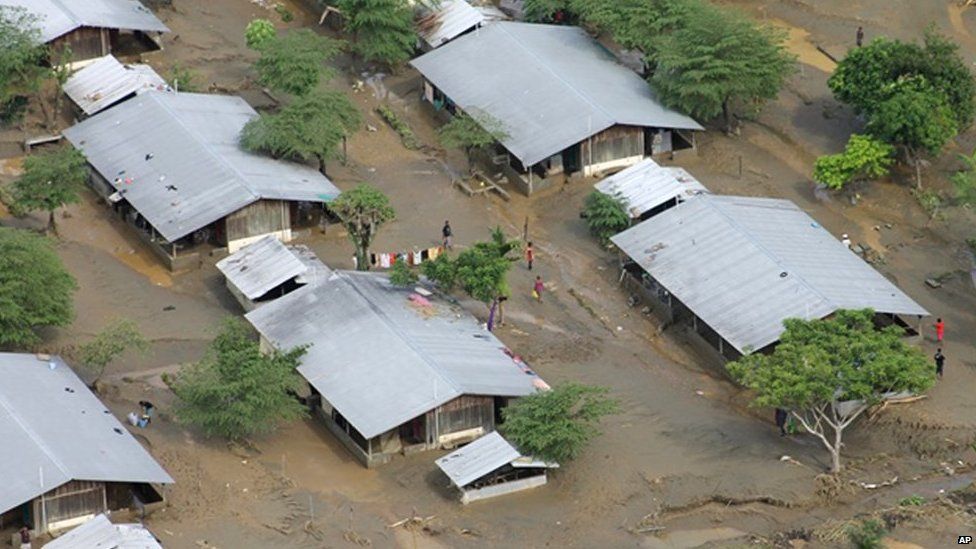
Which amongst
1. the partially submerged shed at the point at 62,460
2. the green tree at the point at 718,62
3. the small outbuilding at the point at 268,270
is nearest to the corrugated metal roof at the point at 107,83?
the small outbuilding at the point at 268,270

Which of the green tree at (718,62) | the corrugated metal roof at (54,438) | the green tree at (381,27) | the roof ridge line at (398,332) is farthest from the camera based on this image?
the green tree at (381,27)

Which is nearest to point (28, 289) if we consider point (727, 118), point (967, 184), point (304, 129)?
point (304, 129)

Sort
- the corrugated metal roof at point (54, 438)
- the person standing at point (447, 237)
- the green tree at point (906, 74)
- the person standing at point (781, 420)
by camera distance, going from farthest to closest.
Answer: the green tree at point (906, 74) → the person standing at point (447, 237) → the person standing at point (781, 420) → the corrugated metal roof at point (54, 438)

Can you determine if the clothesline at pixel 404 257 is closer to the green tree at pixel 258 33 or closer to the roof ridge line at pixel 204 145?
the roof ridge line at pixel 204 145

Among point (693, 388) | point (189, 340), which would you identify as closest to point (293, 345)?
point (189, 340)

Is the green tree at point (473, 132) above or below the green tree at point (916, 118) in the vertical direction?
below

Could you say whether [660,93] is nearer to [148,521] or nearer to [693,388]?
[693,388]

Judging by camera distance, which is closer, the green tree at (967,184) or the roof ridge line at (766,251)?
the roof ridge line at (766,251)
